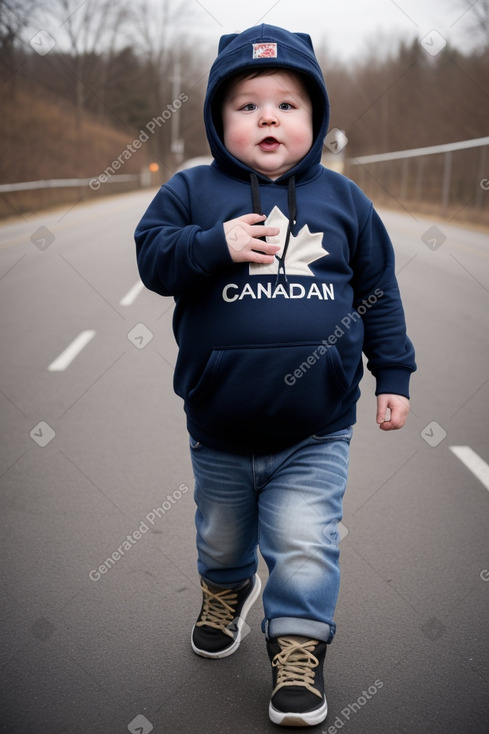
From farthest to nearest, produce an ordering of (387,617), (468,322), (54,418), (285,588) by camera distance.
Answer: (468,322), (54,418), (387,617), (285,588)

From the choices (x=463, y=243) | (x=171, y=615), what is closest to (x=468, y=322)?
(x=171, y=615)

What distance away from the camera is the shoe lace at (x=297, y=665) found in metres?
2.50

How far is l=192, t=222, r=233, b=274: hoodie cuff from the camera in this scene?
2.38m

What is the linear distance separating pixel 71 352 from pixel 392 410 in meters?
5.10

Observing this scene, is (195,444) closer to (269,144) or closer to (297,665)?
(297,665)

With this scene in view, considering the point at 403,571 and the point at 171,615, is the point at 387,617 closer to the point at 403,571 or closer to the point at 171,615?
the point at 403,571

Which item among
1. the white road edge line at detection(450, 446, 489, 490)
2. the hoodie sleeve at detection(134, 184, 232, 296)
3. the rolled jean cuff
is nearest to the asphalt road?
the white road edge line at detection(450, 446, 489, 490)

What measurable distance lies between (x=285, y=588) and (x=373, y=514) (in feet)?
5.53

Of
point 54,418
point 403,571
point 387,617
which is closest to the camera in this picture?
point 387,617

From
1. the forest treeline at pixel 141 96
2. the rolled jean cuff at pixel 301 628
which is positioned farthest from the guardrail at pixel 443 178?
the rolled jean cuff at pixel 301 628

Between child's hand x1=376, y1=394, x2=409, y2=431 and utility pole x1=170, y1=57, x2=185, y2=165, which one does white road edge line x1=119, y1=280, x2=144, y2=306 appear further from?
utility pole x1=170, y1=57, x2=185, y2=165

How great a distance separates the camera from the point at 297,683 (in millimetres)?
2500

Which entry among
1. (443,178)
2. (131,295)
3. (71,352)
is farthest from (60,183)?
(71,352)

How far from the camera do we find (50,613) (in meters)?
3.13
